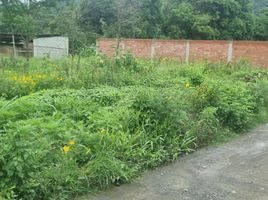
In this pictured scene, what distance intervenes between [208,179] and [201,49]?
49.4 ft

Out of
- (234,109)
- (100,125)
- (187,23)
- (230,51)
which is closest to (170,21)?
(187,23)

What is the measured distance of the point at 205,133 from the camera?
512 cm

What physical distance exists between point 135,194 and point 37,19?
3610 cm

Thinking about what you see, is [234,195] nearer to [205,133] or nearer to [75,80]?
[205,133]

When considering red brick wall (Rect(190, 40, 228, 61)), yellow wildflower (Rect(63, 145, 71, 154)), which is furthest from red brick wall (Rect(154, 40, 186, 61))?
yellow wildflower (Rect(63, 145, 71, 154))

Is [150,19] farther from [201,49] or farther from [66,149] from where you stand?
[66,149]

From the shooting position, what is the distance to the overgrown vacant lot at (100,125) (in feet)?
10.1

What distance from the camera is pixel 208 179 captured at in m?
3.83

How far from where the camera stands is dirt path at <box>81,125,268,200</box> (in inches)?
135

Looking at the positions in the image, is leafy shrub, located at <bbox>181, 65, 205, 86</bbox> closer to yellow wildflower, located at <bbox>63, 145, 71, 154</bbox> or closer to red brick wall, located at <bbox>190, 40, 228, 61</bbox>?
yellow wildflower, located at <bbox>63, 145, 71, 154</bbox>

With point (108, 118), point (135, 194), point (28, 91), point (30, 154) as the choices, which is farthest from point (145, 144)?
point (28, 91)

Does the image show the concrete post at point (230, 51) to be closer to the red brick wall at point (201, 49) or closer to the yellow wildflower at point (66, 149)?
the red brick wall at point (201, 49)

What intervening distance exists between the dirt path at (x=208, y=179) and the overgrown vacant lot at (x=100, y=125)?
0.54 feet

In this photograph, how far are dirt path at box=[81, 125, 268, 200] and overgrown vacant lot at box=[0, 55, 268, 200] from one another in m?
0.17
